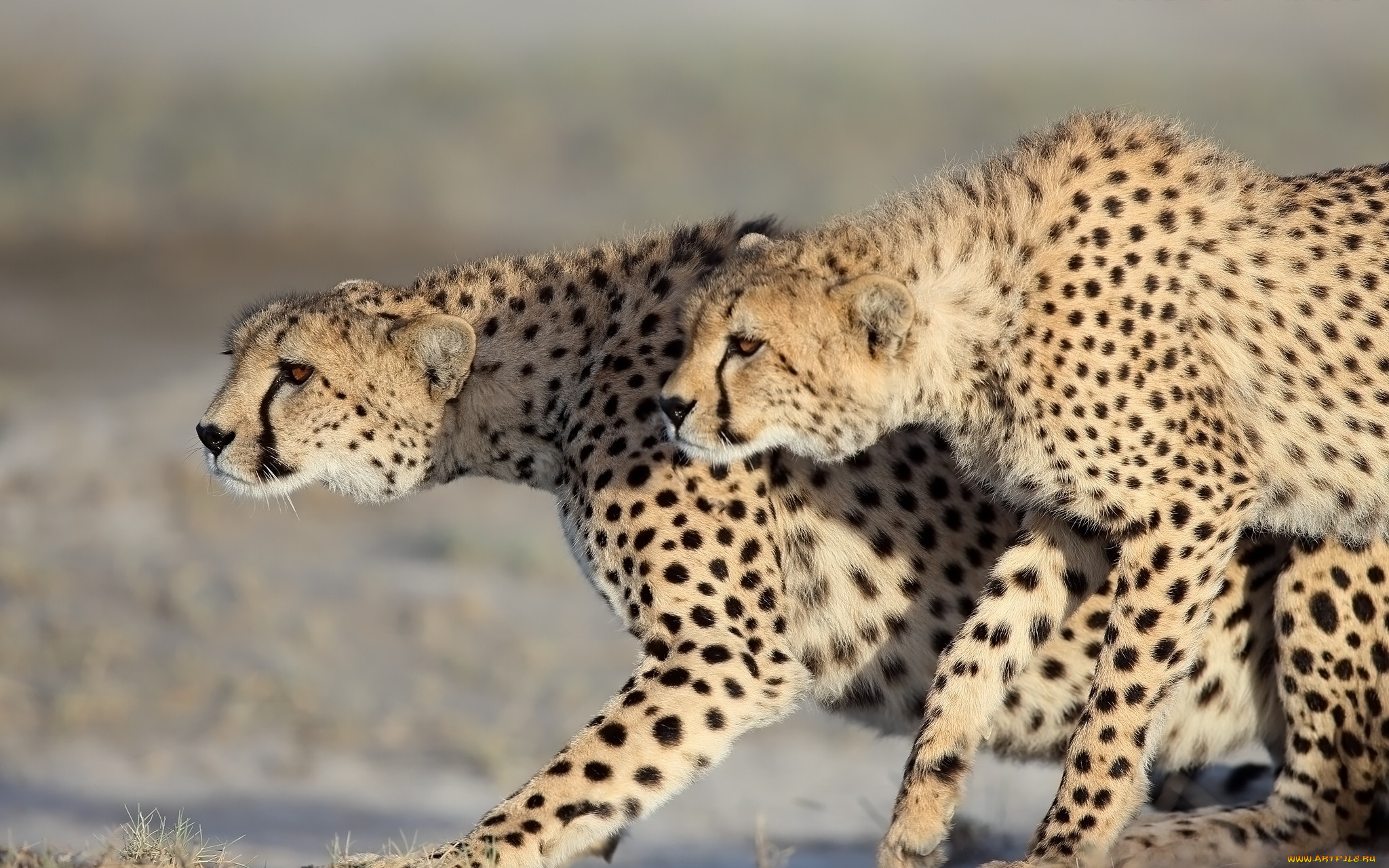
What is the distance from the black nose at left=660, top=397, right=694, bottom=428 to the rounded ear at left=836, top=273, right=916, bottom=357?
0.40 meters

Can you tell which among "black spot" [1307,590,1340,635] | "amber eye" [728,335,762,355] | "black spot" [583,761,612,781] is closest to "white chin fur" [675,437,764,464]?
"amber eye" [728,335,762,355]

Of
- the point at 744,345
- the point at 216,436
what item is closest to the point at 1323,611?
the point at 744,345

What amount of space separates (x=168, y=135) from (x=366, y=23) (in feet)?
20.0

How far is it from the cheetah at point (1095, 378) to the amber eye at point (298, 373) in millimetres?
1081

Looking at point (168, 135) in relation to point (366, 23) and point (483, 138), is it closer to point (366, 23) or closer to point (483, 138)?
point (483, 138)

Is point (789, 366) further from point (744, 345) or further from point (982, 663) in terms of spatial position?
point (982, 663)

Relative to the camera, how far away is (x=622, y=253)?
464cm

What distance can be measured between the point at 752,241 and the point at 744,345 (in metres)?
0.46

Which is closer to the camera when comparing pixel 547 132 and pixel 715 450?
pixel 715 450

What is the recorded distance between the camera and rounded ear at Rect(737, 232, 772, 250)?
4.26 m

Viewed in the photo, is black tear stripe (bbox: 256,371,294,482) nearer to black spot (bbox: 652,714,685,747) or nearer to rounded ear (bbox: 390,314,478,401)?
rounded ear (bbox: 390,314,478,401)

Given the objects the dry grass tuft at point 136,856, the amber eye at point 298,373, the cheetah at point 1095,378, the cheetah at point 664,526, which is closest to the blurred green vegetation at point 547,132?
the cheetah at point 664,526

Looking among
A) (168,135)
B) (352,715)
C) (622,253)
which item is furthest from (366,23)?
(622,253)

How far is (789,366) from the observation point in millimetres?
3908
